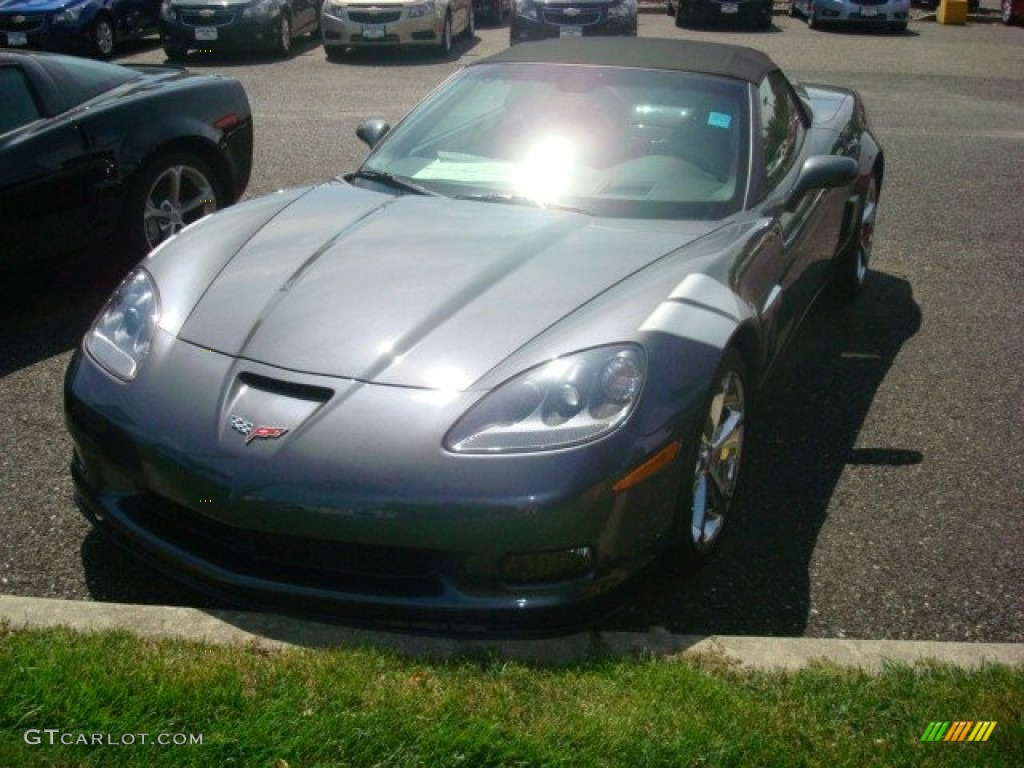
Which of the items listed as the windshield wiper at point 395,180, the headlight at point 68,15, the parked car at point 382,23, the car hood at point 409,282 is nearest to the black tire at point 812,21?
the parked car at point 382,23

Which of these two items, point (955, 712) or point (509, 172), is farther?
point (509, 172)

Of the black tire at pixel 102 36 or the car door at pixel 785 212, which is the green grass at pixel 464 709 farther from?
the black tire at pixel 102 36

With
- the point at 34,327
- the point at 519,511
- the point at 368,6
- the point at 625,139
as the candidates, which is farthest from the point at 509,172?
the point at 368,6

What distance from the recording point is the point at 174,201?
683 centimetres

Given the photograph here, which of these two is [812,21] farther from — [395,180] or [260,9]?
[395,180]

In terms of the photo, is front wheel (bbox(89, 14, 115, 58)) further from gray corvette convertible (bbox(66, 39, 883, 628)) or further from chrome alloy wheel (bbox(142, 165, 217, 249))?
gray corvette convertible (bbox(66, 39, 883, 628))

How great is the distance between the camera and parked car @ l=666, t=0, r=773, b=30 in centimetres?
2130

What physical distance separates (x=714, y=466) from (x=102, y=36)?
1491 cm

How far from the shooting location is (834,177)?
498 centimetres

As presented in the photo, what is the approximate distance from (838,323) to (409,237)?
2.93m

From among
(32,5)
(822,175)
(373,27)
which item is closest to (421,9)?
(373,27)

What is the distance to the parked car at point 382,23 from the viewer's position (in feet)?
56.0

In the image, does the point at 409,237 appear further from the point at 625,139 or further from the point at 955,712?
the point at 955,712

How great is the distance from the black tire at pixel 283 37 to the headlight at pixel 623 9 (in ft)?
13.9
